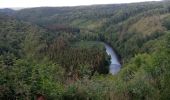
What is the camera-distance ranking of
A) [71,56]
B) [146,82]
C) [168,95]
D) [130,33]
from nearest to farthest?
[168,95] → [146,82] → [71,56] → [130,33]

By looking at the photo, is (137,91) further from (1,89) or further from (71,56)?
(71,56)

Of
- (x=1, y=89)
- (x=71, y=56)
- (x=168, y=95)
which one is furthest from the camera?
(x=71, y=56)

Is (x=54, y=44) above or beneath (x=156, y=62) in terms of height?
beneath

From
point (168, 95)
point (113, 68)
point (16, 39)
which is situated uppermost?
point (168, 95)

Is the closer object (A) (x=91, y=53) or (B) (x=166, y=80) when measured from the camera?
(B) (x=166, y=80)

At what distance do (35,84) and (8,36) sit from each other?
93.2m

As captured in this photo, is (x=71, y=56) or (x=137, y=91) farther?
(x=71, y=56)

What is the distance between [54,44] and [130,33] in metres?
42.6

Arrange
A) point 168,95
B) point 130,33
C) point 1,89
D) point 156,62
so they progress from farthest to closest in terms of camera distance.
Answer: point 130,33, point 156,62, point 168,95, point 1,89

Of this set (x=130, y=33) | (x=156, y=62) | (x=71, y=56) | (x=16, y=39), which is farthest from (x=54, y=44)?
(x=156, y=62)

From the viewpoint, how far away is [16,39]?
104 m

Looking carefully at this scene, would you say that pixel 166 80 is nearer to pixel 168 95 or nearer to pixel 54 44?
pixel 168 95

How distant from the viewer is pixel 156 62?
605 inches

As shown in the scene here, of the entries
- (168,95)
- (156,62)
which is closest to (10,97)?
(168,95)
